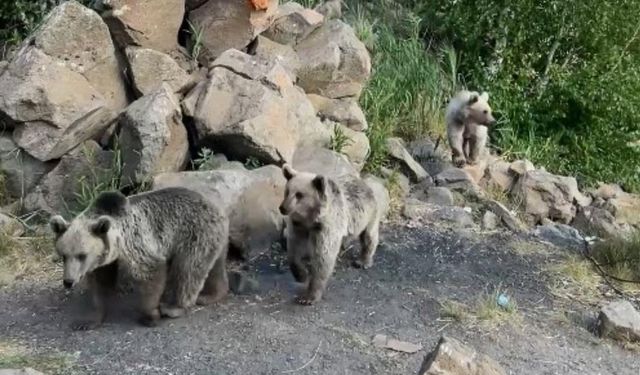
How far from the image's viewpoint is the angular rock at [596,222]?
1022cm

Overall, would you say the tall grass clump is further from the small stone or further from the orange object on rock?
the small stone

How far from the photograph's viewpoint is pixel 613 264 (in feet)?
26.7

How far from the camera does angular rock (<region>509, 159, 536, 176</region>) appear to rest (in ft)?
35.8

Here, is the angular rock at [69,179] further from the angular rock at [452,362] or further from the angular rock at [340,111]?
the angular rock at [452,362]

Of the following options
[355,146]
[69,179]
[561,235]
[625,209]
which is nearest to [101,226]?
[69,179]

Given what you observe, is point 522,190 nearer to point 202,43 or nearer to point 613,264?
point 613,264

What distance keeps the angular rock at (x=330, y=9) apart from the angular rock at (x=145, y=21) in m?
3.00

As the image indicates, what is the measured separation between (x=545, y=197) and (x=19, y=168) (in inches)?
223

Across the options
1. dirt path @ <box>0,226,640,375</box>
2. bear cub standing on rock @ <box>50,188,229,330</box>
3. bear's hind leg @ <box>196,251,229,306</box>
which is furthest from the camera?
bear's hind leg @ <box>196,251,229,306</box>

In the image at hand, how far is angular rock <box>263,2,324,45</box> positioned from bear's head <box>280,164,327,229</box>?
3.35 metres

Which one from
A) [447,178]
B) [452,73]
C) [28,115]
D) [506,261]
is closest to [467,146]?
[447,178]

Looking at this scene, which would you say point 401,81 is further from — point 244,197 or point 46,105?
point 46,105

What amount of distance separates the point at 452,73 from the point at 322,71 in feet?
10.1

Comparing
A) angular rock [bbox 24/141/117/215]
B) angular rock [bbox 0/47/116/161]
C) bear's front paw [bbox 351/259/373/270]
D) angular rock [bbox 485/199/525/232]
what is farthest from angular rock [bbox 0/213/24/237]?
angular rock [bbox 485/199/525/232]
